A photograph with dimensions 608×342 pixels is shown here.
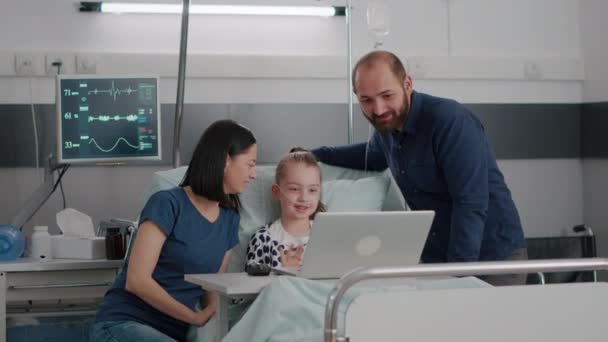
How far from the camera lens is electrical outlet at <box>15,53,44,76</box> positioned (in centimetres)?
445

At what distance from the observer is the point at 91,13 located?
4598 mm

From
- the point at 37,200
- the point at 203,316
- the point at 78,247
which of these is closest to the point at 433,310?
the point at 203,316

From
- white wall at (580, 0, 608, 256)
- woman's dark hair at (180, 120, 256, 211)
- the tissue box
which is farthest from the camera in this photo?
white wall at (580, 0, 608, 256)

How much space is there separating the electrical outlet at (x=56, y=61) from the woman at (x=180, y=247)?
1761 mm

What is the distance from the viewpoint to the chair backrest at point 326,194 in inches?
132

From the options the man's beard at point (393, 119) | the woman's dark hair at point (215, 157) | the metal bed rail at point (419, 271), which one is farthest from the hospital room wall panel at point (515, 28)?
the metal bed rail at point (419, 271)

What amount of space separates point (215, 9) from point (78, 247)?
158cm

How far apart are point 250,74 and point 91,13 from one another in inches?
33.1

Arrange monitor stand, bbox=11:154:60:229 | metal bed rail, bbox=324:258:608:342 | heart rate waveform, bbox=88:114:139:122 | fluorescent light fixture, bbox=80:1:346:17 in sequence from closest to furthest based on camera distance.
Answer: metal bed rail, bbox=324:258:608:342, monitor stand, bbox=11:154:60:229, heart rate waveform, bbox=88:114:139:122, fluorescent light fixture, bbox=80:1:346:17

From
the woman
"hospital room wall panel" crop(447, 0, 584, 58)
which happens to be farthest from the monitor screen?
"hospital room wall panel" crop(447, 0, 584, 58)

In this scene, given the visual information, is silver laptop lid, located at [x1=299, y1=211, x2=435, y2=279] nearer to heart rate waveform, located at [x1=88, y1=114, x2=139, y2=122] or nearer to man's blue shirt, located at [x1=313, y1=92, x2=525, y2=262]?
man's blue shirt, located at [x1=313, y1=92, x2=525, y2=262]

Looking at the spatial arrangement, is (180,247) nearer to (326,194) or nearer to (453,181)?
(326,194)

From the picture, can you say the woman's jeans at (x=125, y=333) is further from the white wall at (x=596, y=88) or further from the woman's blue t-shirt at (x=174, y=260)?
the white wall at (x=596, y=88)

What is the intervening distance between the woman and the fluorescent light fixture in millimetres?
→ 1812
